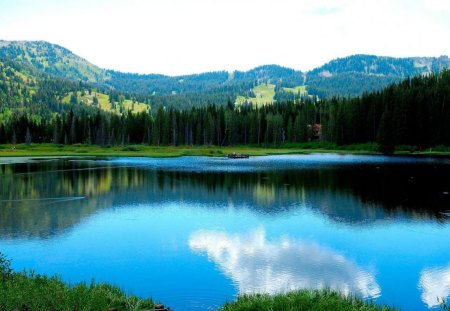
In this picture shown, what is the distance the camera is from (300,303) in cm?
1494

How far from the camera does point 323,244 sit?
27.0m

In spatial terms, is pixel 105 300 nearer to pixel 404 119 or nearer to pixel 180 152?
pixel 180 152

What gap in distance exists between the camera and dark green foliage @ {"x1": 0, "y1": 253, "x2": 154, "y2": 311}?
13984 mm

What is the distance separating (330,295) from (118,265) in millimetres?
11648

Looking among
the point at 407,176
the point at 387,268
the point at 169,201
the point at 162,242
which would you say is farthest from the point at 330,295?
the point at 407,176

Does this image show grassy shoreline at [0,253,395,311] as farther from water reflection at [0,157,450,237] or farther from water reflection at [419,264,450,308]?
water reflection at [0,157,450,237]

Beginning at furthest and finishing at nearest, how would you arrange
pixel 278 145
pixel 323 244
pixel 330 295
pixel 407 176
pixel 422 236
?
pixel 278 145 < pixel 407 176 < pixel 422 236 < pixel 323 244 < pixel 330 295

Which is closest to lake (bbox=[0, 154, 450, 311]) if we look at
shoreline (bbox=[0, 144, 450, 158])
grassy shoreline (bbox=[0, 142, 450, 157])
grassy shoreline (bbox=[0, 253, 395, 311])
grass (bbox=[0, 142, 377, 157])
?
grassy shoreline (bbox=[0, 253, 395, 311])

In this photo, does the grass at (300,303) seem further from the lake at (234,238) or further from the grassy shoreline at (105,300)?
the lake at (234,238)

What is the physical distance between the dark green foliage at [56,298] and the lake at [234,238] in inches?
88.1

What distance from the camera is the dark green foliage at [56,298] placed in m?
14.0

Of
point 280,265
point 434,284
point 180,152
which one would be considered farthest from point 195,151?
point 434,284

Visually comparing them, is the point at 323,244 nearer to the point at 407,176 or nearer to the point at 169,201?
the point at 169,201

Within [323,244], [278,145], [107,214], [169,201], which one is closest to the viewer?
[323,244]
